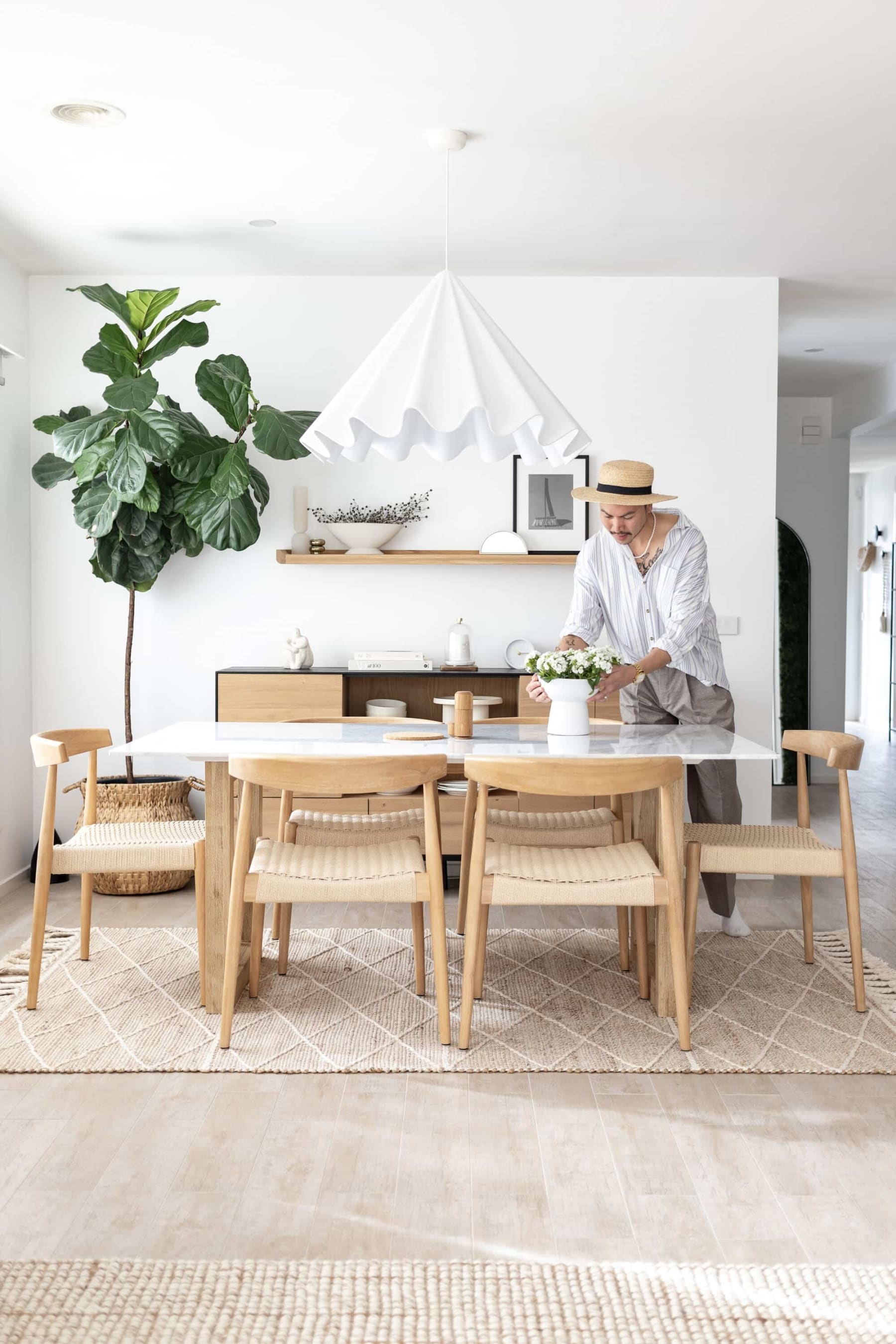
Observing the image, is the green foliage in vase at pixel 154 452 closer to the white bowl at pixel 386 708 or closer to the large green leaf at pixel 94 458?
the large green leaf at pixel 94 458

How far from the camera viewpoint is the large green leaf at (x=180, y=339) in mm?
4699

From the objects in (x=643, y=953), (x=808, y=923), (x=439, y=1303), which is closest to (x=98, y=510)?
(x=643, y=953)

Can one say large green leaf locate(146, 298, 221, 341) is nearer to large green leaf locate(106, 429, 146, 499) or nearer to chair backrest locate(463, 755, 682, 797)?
large green leaf locate(106, 429, 146, 499)

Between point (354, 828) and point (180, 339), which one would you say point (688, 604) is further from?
point (180, 339)

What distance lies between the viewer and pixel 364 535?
16.9 ft

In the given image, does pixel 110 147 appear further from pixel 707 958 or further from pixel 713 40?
pixel 707 958

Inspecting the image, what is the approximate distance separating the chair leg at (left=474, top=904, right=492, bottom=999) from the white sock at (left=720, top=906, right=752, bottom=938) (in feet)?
3.69

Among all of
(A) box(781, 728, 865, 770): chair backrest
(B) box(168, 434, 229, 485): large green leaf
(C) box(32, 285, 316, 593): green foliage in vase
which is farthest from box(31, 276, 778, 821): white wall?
(A) box(781, 728, 865, 770): chair backrest

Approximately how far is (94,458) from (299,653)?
46.4 inches

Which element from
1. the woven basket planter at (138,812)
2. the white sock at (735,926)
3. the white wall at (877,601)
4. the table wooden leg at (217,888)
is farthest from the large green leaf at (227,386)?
the white wall at (877,601)

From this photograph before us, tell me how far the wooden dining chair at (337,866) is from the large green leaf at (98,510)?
6.49 ft

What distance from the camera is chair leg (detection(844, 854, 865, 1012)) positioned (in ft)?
10.9

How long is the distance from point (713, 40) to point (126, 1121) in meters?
3.01

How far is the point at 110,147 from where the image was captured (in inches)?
148
